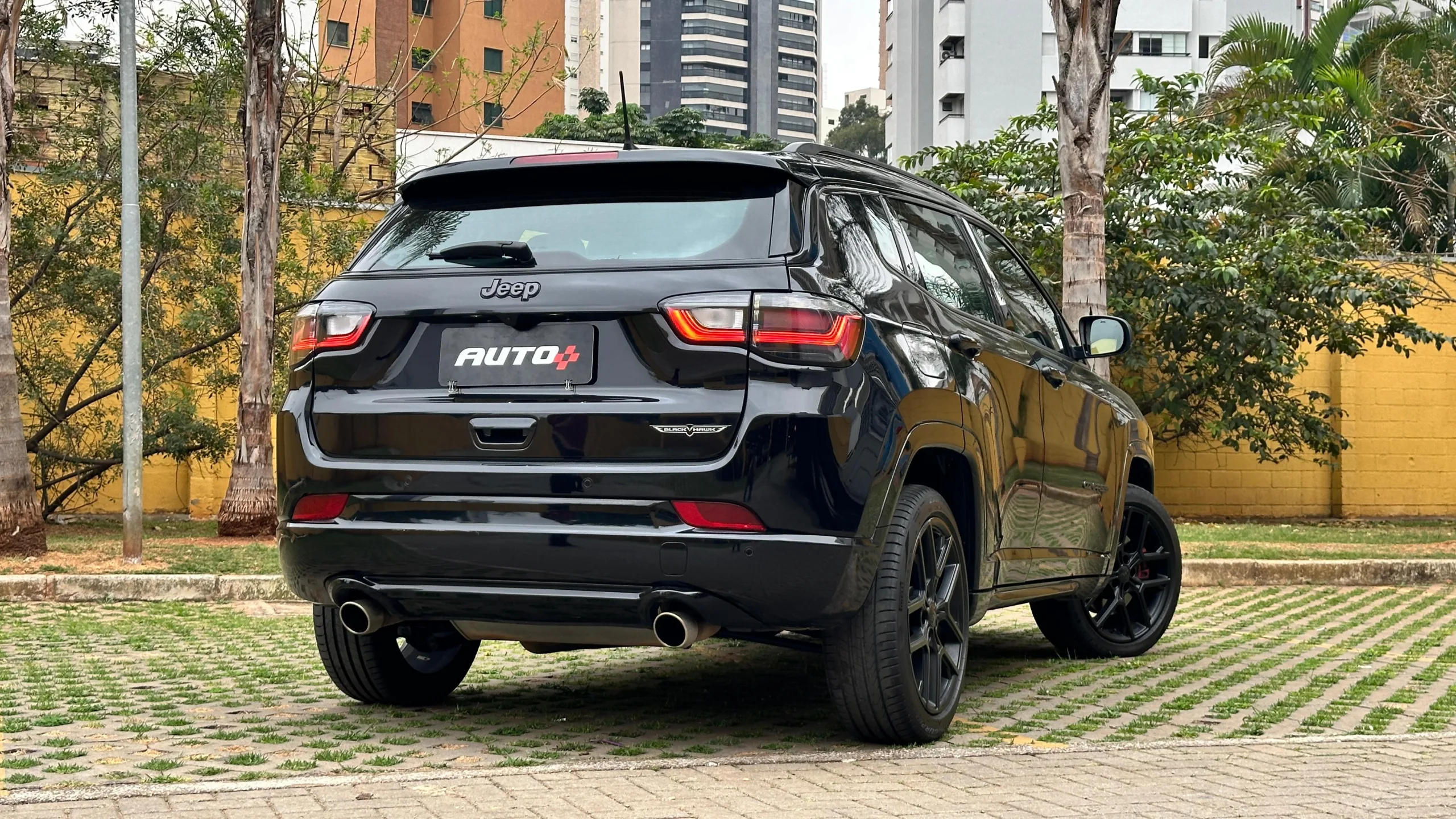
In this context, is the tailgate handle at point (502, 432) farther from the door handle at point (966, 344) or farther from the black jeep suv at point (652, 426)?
the door handle at point (966, 344)

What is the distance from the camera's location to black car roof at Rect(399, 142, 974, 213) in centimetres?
489

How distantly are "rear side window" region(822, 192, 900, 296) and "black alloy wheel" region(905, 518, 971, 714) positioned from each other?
30.6 inches

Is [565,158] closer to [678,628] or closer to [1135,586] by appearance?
[678,628]

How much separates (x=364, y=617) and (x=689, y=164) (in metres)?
1.70

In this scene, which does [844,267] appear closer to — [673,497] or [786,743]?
[673,497]

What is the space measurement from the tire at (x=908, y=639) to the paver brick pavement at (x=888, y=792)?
18 cm

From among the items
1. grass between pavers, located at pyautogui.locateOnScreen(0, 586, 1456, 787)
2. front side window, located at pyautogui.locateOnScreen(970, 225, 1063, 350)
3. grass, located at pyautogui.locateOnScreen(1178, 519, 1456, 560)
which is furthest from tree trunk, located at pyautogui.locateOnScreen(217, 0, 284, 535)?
front side window, located at pyautogui.locateOnScreen(970, 225, 1063, 350)

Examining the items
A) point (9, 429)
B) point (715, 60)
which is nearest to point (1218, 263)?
point (9, 429)

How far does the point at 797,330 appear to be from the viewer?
14.8 feet

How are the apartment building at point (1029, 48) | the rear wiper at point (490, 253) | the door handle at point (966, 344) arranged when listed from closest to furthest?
the rear wiper at point (490, 253)
the door handle at point (966, 344)
the apartment building at point (1029, 48)

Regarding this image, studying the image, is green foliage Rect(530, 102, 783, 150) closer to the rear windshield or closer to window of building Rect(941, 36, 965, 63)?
window of building Rect(941, 36, 965, 63)

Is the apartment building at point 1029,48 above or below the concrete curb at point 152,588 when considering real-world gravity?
above

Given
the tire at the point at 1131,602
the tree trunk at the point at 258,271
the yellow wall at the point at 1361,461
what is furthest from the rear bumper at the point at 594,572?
the yellow wall at the point at 1361,461

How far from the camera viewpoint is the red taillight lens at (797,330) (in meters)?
4.51
